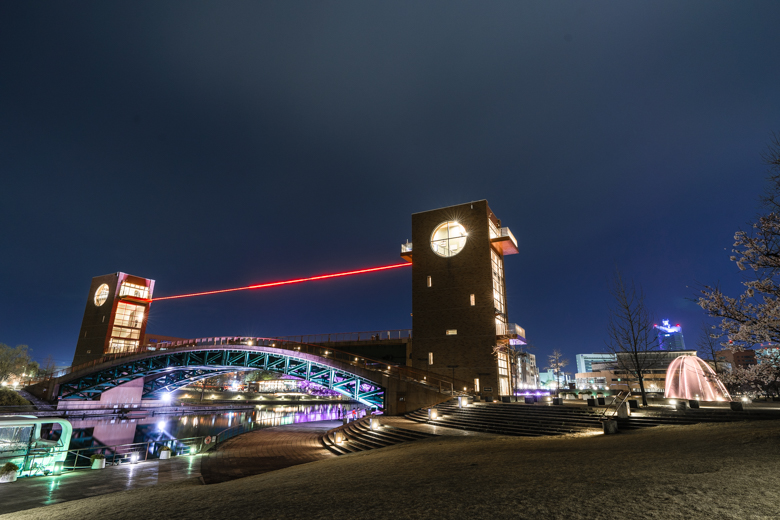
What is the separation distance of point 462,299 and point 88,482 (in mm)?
31705

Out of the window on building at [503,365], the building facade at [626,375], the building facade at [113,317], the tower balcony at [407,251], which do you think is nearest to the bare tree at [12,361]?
the building facade at [113,317]

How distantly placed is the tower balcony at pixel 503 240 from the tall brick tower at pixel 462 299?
4.3 inches

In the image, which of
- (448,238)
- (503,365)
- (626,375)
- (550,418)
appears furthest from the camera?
(626,375)

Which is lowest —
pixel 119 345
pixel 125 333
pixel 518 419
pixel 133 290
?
pixel 518 419

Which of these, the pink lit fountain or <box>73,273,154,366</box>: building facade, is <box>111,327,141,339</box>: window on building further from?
the pink lit fountain

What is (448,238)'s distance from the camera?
43125 millimetres

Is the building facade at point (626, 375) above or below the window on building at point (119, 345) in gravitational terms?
below

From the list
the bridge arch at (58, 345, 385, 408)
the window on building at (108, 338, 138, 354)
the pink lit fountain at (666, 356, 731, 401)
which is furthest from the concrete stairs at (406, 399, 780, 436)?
the window on building at (108, 338, 138, 354)

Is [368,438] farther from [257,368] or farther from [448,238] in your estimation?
[257,368]

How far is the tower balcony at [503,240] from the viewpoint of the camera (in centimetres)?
4228

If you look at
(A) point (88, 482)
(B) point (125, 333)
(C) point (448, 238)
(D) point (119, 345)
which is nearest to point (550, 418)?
(A) point (88, 482)

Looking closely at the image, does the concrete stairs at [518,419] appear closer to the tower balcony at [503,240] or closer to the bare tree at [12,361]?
the tower balcony at [503,240]

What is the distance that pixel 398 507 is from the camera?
6680 mm

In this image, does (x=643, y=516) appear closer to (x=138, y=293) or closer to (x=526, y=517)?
(x=526, y=517)
